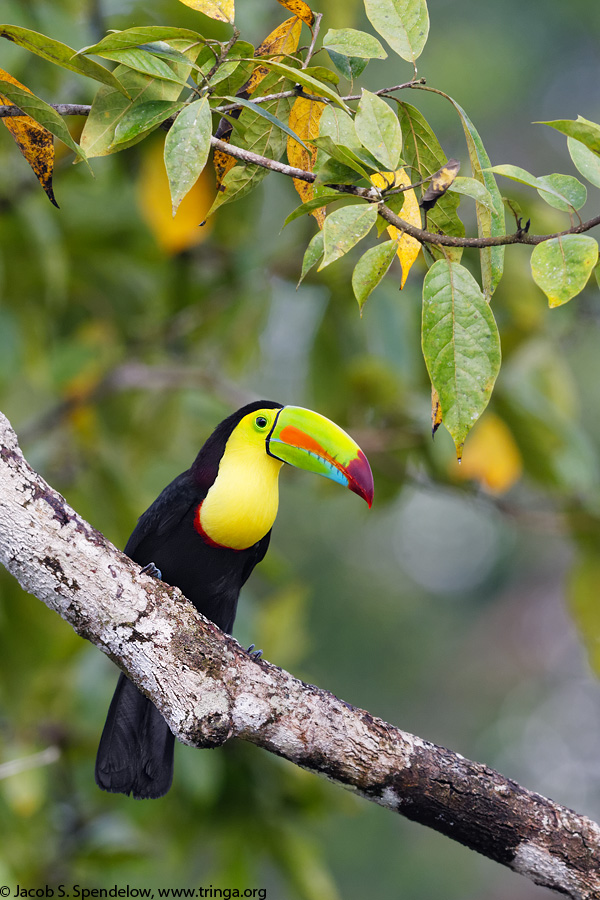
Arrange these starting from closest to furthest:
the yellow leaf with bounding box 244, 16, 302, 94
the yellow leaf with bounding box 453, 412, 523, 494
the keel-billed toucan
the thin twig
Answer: the thin twig → the yellow leaf with bounding box 244, 16, 302, 94 → the keel-billed toucan → the yellow leaf with bounding box 453, 412, 523, 494

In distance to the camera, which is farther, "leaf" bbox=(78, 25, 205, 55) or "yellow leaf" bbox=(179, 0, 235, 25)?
"yellow leaf" bbox=(179, 0, 235, 25)

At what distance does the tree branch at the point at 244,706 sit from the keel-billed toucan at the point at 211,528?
390 mm

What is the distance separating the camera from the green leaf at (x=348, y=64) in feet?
4.91

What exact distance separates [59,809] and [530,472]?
2.24m

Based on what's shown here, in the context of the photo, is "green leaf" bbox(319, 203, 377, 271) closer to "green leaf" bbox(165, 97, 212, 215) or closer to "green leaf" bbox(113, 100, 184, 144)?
"green leaf" bbox(165, 97, 212, 215)

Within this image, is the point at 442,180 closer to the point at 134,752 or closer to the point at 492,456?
the point at 134,752

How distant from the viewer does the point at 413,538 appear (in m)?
11.3

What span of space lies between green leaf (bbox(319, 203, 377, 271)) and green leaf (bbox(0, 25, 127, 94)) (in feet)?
1.28

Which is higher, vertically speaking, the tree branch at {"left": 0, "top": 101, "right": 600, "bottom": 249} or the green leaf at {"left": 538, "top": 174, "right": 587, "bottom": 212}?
the green leaf at {"left": 538, "top": 174, "right": 587, "bottom": 212}

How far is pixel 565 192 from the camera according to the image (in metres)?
1.38

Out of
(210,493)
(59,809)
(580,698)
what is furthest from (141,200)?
(580,698)

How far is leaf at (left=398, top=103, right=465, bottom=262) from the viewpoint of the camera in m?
1.49

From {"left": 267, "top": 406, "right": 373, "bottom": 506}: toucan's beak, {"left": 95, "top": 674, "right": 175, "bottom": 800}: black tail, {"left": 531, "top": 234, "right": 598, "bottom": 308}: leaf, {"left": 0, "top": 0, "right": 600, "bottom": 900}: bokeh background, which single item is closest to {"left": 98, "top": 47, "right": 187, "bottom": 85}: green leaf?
{"left": 531, "top": 234, "right": 598, "bottom": 308}: leaf

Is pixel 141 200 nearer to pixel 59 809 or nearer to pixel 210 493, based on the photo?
pixel 210 493
